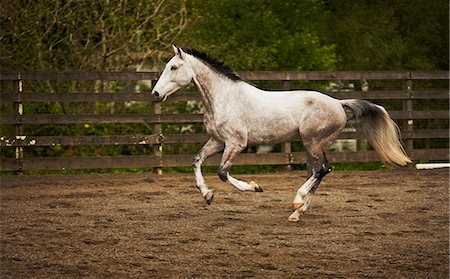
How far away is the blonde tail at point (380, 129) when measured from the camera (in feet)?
29.9

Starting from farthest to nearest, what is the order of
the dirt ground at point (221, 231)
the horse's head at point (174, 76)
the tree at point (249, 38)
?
1. the tree at point (249, 38)
2. the horse's head at point (174, 76)
3. the dirt ground at point (221, 231)

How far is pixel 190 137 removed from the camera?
1327 cm

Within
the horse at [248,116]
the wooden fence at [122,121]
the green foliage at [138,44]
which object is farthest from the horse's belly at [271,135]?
the green foliage at [138,44]

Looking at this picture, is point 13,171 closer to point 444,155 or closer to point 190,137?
point 190,137

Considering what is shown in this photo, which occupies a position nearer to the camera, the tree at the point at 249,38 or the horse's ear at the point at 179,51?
the horse's ear at the point at 179,51

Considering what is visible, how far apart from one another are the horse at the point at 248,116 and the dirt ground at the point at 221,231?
48cm

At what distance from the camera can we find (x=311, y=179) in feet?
27.1

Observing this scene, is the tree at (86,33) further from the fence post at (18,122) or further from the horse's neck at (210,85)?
the horse's neck at (210,85)

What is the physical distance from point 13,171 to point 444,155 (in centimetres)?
687

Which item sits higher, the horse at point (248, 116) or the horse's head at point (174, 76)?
the horse's head at point (174, 76)

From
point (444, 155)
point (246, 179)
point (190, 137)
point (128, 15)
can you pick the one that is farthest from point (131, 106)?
point (444, 155)

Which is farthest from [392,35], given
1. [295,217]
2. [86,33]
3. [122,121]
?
[295,217]

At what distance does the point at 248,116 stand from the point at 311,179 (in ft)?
3.03

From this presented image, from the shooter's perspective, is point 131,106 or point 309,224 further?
point 131,106
